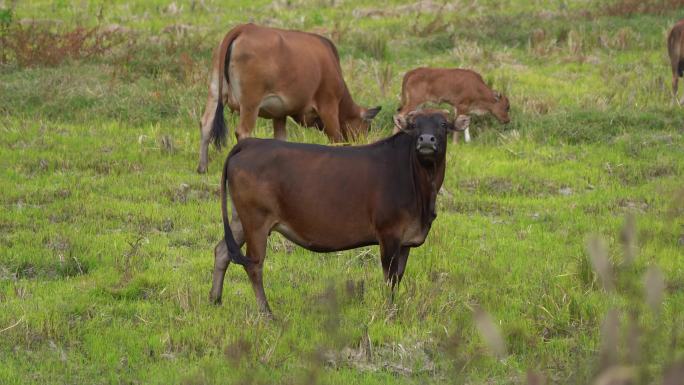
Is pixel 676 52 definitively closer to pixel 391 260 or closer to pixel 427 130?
pixel 427 130

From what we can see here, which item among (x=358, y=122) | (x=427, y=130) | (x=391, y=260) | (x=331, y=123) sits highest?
(x=427, y=130)

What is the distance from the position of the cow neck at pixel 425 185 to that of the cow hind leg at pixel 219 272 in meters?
1.33

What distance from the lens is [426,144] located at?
22.7 ft

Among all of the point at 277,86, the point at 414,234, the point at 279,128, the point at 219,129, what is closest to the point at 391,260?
the point at 414,234

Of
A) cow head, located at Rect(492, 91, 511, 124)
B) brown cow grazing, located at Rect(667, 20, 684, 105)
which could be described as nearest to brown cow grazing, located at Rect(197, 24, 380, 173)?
cow head, located at Rect(492, 91, 511, 124)

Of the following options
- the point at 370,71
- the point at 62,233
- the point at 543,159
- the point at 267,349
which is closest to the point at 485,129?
the point at 543,159

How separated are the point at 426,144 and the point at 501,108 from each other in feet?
22.3

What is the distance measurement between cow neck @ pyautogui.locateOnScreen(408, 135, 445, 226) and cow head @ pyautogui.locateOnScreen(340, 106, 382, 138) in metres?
4.79

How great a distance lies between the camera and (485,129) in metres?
13.5

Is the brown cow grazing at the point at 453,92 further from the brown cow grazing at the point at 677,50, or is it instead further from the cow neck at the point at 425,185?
the cow neck at the point at 425,185

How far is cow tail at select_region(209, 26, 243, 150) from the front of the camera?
11.1m

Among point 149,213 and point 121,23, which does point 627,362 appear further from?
point 121,23

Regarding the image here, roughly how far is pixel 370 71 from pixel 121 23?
21.6 ft

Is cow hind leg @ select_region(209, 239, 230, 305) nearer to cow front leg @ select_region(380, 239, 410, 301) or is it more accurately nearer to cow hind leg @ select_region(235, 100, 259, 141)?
cow front leg @ select_region(380, 239, 410, 301)
